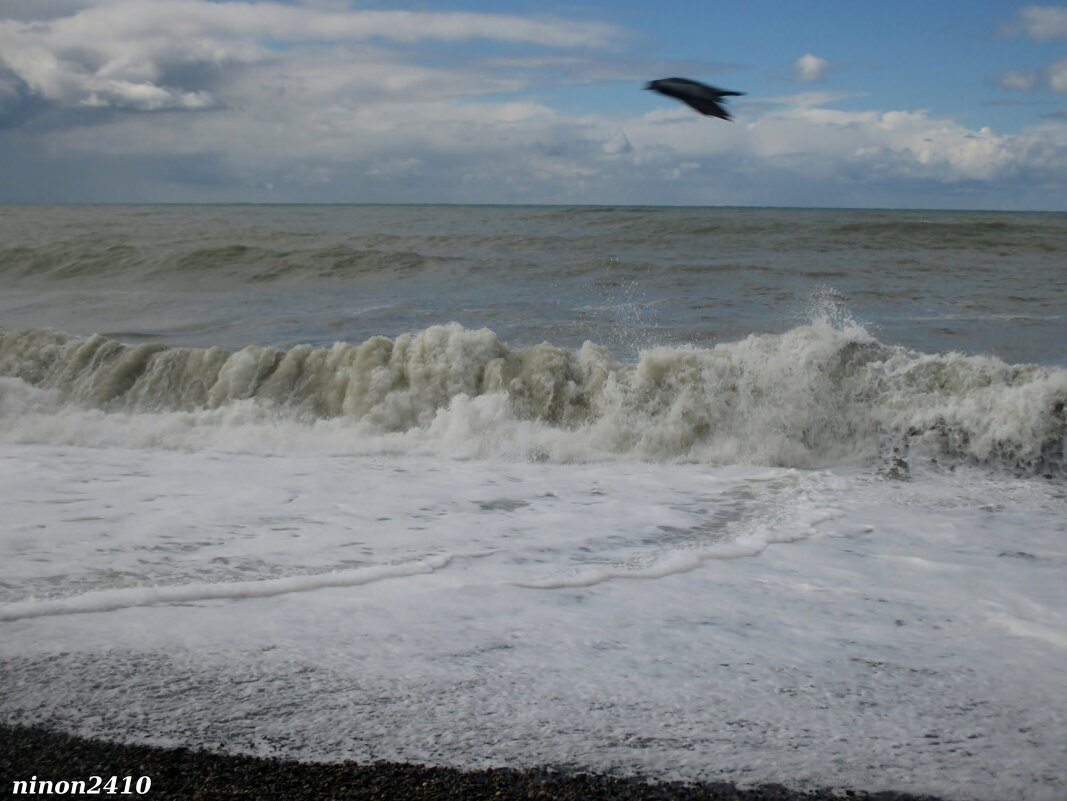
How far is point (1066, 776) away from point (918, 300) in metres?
13.0

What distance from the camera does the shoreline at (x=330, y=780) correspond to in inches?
111

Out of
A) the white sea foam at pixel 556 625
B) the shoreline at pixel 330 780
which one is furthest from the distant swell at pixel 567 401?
the shoreline at pixel 330 780

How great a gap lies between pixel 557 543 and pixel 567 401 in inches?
145

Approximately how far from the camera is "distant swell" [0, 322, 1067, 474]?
789 centimetres

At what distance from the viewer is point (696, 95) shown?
154 inches

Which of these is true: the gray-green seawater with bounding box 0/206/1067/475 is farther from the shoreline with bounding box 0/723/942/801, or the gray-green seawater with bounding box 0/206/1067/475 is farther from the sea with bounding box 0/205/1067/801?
the shoreline with bounding box 0/723/942/801

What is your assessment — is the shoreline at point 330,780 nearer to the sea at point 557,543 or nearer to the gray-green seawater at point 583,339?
the sea at point 557,543

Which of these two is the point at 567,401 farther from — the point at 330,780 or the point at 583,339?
the point at 330,780

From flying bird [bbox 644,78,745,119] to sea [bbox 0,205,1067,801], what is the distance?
2.06 metres

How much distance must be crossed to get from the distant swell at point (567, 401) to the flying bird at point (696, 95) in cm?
409

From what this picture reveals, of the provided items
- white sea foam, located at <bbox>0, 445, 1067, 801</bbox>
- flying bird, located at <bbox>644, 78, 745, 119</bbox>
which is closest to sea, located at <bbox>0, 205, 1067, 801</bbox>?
white sea foam, located at <bbox>0, 445, 1067, 801</bbox>

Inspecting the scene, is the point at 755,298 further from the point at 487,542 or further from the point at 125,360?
the point at 487,542

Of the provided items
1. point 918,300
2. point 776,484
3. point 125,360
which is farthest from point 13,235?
point 776,484

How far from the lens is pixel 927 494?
6660mm
